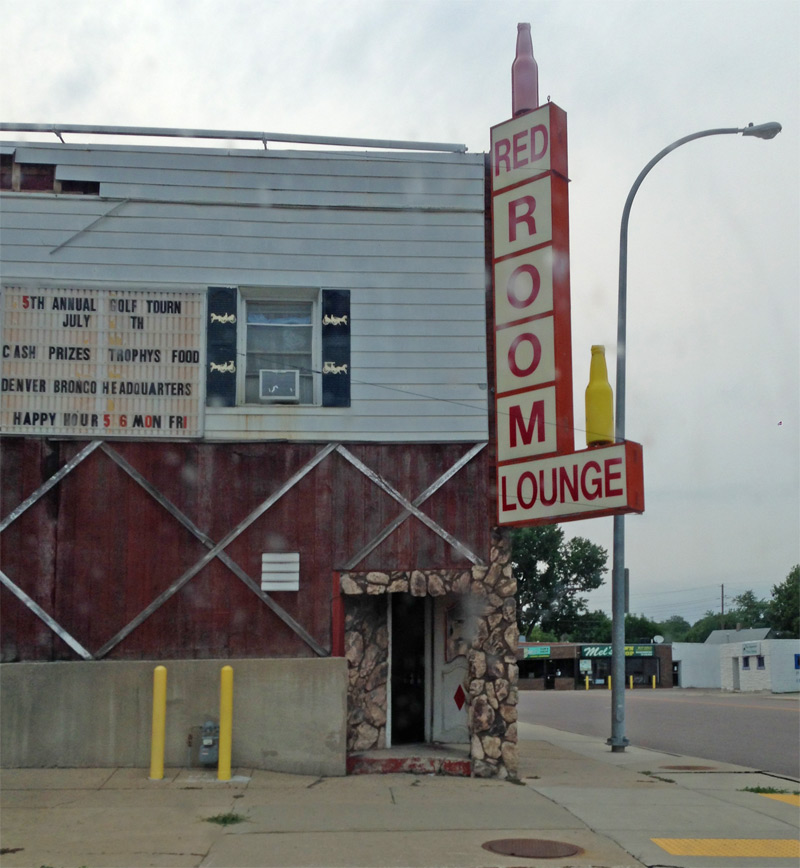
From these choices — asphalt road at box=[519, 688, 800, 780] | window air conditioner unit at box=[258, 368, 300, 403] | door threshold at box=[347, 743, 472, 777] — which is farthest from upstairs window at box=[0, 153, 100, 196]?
asphalt road at box=[519, 688, 800, 780]

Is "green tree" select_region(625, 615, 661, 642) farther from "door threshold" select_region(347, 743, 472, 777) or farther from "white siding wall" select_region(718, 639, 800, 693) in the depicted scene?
"door threshold" select_region(347, 743, 472, 777)

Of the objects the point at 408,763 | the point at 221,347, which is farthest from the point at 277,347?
the point at 408,763

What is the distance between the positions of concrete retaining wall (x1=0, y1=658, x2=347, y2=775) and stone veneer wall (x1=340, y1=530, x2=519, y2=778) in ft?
2.16

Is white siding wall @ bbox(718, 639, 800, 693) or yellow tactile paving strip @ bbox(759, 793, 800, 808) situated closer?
yellow tactile paving strip @ bbox(759, 793, 800, 808)

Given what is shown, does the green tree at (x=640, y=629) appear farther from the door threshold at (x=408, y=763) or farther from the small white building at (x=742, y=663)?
the door threshold at (x=408, y=763)

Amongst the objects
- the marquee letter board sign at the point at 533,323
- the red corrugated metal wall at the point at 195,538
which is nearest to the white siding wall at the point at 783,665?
the marquee letter board sign at the point at 533,323

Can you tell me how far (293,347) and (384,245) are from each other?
1775 mm

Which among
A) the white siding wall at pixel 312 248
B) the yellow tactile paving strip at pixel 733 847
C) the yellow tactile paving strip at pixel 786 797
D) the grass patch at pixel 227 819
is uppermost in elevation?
the white siding wall at pixel 312 248

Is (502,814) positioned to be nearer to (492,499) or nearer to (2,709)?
(492,499)

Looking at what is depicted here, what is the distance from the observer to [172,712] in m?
11.8

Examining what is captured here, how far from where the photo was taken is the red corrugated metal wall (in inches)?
475

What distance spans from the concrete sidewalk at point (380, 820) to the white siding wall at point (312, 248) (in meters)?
4.20

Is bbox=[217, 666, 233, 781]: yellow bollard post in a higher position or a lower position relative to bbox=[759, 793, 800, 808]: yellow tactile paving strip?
higher

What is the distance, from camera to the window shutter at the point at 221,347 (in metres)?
12.7
